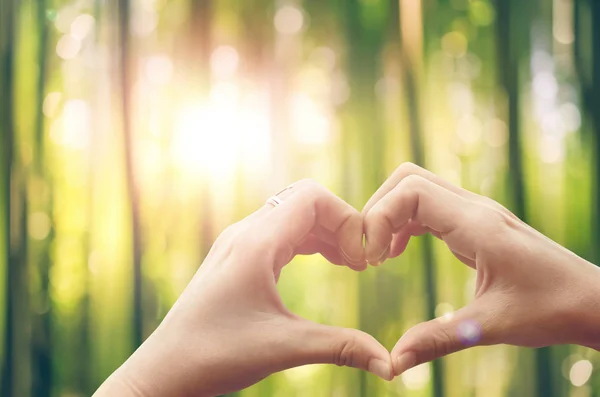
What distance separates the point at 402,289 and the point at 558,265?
123 cm

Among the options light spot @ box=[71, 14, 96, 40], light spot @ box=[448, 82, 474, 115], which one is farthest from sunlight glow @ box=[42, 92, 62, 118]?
light spot @ box=[448, 82, 474, 115]

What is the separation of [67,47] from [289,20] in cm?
80

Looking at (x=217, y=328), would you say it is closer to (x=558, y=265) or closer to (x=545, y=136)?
(x=558, y=265)

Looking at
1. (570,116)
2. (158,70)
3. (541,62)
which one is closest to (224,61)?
(158,70)

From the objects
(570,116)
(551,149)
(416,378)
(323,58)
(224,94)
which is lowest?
(416,378)

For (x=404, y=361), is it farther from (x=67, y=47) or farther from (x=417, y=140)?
(x=67, y=47)

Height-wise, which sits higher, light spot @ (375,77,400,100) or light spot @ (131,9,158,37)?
light spot @ (131,9,158,37)

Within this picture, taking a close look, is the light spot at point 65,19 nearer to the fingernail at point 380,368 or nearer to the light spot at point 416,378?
the light spot at point 416,378

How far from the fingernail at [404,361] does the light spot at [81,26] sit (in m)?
1.80

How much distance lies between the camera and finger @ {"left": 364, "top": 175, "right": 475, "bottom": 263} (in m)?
0.67

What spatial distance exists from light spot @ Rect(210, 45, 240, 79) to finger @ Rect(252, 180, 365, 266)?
1.31 metres

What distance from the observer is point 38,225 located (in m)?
1.99

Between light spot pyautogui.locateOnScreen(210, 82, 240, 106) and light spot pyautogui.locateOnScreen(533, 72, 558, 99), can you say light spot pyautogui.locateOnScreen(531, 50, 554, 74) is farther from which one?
light spot pyautogui.locateOnScreen(210, 82, 240, 106)

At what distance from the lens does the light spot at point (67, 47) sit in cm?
202
